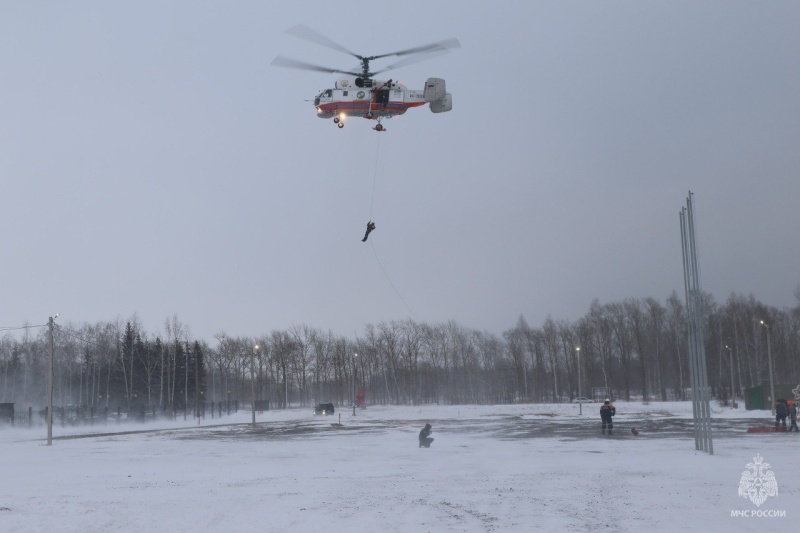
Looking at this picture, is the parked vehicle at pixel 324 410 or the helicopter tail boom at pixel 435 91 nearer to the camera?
the helicopter tail boom at pixel 435 91

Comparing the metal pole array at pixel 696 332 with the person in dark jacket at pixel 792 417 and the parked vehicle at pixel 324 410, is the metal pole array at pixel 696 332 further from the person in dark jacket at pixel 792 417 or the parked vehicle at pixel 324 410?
the parked vehicle at pixel 324 410

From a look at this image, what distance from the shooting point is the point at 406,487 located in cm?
1786

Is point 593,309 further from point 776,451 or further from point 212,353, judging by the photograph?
point 776,451

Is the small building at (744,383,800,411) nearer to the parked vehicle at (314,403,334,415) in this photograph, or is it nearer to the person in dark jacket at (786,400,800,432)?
the person in dark jacket at (786,400,800,432)

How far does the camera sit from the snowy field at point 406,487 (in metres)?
13.3

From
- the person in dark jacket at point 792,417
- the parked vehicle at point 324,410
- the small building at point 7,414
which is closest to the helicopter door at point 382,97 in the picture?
the person in dark jacket at point 792,417

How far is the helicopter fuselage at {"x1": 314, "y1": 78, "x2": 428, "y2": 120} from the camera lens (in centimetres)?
2775

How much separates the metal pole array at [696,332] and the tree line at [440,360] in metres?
78.3

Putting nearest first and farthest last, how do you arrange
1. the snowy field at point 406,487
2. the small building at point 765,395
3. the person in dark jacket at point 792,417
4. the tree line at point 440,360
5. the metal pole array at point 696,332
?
the snowy field at point 406,487, the metal pole array at point 696,332, the person in dark jacket at point 792,417, the small building at point 765,395, the tree line at point 440,360

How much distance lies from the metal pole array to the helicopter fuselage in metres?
11.2

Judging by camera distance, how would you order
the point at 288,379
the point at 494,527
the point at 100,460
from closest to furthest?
the point at 494,527 < the point at 100,460 < the point at 288,379

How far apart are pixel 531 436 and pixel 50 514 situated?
83.2 ft

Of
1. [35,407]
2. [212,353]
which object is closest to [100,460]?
[35,407]

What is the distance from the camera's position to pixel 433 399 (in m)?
122
